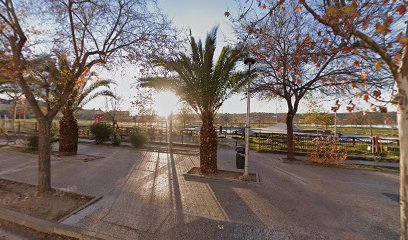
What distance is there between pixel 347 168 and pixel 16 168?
14.0 m

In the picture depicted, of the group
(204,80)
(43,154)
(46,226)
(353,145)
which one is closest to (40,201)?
(43,154)

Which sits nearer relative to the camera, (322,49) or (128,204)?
(322,49)

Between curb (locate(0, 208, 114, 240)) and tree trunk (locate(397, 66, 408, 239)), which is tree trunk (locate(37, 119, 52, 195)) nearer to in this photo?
curb (locate(0, 208, 114, 240))

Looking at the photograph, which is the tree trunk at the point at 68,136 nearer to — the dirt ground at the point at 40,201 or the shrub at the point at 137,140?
the shrub at the point at 137,140

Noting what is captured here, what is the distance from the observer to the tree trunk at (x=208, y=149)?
23.6 ft

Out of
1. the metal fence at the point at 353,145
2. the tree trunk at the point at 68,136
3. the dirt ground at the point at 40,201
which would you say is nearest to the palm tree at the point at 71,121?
the tree trunk at the point at 68,136

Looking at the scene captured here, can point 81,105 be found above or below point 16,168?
above

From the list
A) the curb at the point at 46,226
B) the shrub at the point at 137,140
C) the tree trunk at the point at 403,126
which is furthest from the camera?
the shrub at the point at 137,140

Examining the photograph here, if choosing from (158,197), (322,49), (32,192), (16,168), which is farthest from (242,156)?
(16,168)

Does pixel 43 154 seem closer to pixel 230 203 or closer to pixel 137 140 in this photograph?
pixel 230 203

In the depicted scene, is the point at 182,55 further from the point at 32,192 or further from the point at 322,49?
the point at 32,192

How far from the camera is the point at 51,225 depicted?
362cm

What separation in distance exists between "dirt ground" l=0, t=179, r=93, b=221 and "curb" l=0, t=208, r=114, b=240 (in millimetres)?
122

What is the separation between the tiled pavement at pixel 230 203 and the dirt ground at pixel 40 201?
1.33ft
